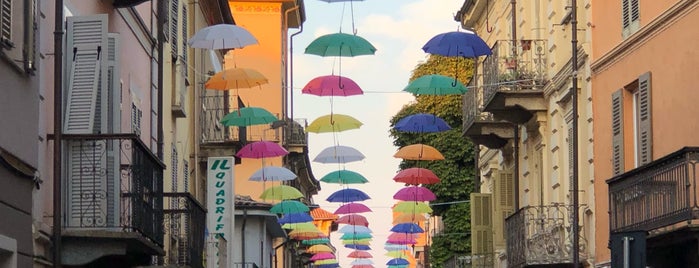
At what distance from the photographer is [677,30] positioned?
2338 centimetres

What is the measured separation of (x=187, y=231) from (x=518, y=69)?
1192 centimetres

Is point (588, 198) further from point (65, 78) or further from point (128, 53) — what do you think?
point (65, 78)

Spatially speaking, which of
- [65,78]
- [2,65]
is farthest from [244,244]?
[2,65]

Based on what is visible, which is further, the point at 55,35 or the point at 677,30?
the point at 677,30

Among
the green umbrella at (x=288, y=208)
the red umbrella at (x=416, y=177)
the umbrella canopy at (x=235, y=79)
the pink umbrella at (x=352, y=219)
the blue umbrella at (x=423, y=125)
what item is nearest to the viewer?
the umbrella canopy at (x=235, y=79)

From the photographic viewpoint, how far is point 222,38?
90.4ft

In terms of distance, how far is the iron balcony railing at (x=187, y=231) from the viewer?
24.6m

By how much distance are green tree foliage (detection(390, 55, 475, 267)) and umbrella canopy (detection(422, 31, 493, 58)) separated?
28.8m

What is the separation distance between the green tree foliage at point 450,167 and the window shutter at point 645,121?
105ft

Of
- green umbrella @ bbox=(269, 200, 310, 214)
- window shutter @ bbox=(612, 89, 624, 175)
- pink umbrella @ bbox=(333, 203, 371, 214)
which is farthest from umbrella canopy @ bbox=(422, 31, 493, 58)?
pink umbrella @ bbox=(333, 203, 371, 214)

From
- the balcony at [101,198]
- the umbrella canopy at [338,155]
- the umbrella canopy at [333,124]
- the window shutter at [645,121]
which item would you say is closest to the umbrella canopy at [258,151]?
the umbrella canopy at [333,124]

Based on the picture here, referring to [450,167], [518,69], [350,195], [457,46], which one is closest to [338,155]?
[518,69]

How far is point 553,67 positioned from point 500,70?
1768 mm

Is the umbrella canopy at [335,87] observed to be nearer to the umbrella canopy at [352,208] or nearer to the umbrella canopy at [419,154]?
the umbrella canopy at [419,154]
